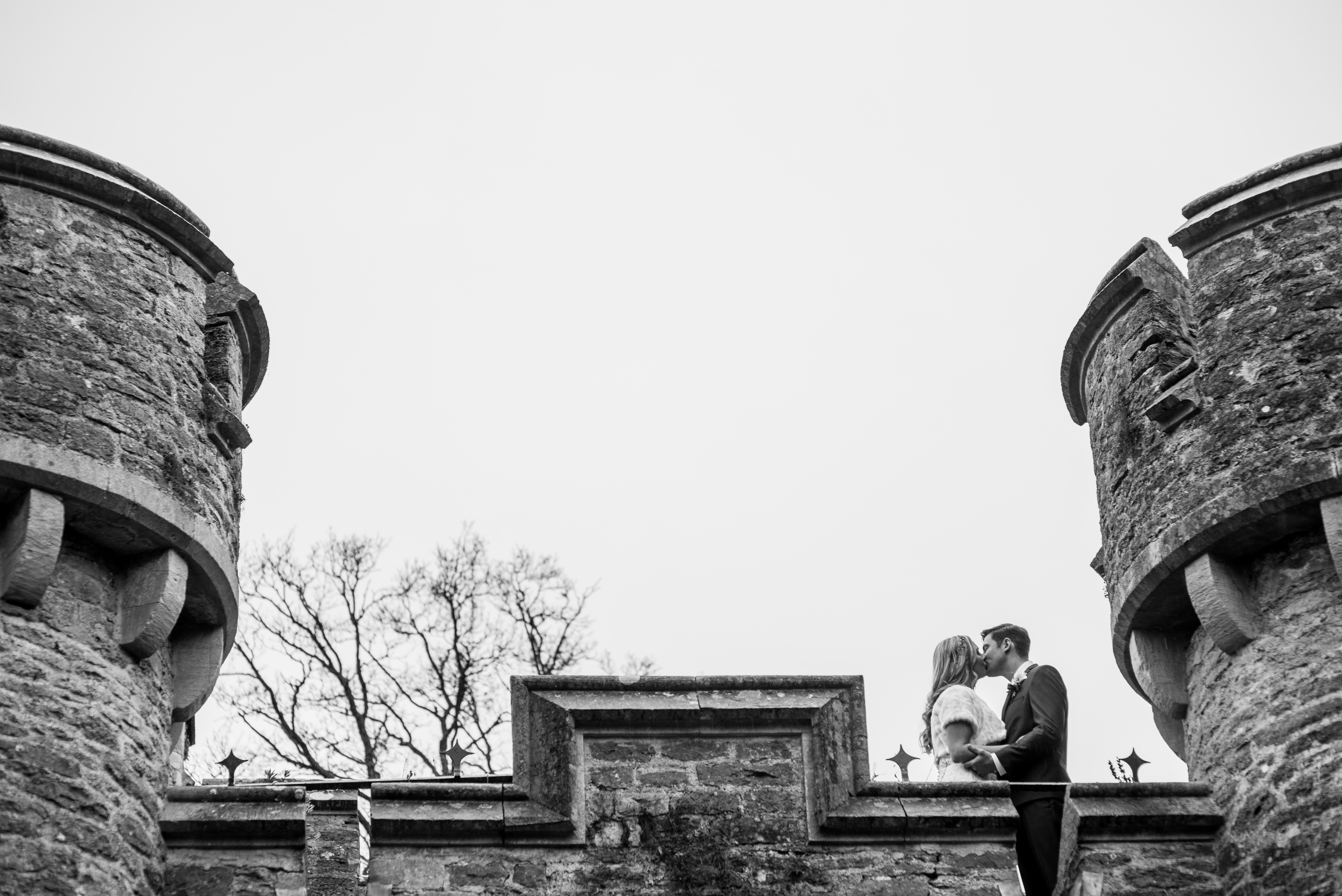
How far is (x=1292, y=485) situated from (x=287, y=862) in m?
4.41

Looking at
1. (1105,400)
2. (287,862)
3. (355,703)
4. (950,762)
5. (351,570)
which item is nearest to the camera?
(287,862)

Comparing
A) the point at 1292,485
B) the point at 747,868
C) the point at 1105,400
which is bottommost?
the point at 747,868

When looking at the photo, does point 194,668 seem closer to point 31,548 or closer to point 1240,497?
point 31,548

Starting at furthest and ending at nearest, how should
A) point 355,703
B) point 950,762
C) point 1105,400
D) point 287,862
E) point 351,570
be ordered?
point 351,570
point 355,703
point 1105,400
point 950,762
point 287,862

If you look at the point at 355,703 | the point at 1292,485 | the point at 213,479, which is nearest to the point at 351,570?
the point at 355,703

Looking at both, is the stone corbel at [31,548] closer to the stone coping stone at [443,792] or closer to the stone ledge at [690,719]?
the stone coping stone at [443,792]

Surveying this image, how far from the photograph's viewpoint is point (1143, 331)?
488 inches

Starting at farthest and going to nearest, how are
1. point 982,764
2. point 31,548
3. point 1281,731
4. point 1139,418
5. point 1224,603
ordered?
point 1139,418
point 982,764
point 1224,603
point 1281,731
point 31,548

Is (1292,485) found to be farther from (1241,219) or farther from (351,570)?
(351,570)

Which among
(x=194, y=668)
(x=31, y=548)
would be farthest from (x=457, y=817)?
(x=31, y=548)

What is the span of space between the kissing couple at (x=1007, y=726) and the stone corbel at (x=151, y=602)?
11.0 feet

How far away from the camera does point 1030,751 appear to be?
1172 centimetres

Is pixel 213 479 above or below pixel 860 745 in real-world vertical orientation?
above

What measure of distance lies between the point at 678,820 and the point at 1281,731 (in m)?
2.48
